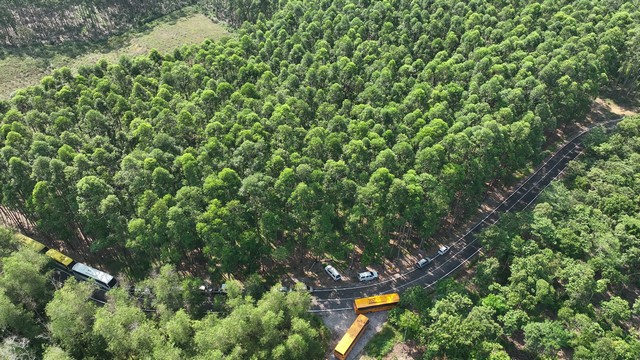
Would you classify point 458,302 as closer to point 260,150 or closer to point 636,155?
point 260,150

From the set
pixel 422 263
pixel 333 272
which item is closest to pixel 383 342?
pixel 333 272

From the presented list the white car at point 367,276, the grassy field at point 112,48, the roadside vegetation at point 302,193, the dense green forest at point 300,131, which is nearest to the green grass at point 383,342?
the roadside vegetation at point 302,193

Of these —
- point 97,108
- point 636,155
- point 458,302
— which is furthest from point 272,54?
point 636,155

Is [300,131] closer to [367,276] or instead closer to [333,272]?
[333,272]

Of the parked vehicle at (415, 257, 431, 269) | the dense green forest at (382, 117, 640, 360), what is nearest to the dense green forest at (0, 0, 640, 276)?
the parked vehicle at (415, 257, 431, 269)

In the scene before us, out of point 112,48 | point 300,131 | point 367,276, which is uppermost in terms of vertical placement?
point 112,48

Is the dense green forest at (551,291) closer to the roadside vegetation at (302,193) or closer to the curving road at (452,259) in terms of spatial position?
the roadside vegetation at (302,193)

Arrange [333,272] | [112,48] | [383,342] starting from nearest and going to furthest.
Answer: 1. [383,342]
2. [333,272]
3. [112,48]
